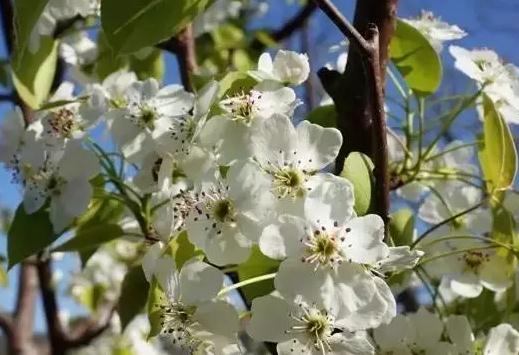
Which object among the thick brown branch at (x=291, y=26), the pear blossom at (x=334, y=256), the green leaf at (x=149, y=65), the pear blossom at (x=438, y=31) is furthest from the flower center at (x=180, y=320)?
the thick brown branch at (x=291, y=26)

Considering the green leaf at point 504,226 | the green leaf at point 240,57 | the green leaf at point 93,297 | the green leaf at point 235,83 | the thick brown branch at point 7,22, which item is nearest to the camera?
the green leaf at point 235,83

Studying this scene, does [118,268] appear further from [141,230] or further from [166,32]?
[166,32]

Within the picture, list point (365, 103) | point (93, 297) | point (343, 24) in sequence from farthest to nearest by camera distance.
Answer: point (93, 297)
point (365, 103)
point (343, 24)

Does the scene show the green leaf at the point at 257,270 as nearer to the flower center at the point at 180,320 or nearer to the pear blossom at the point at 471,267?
the flower center at the point at 180,320

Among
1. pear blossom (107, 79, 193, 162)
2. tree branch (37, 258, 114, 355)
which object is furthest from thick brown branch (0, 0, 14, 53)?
pear blossom (107, 79, 193, 162)

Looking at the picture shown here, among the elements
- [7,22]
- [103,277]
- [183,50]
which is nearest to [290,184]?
[183,50]

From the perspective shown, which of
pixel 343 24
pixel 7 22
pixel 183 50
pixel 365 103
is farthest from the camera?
pixel 7 22

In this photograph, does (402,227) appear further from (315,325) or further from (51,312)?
(51,312)
